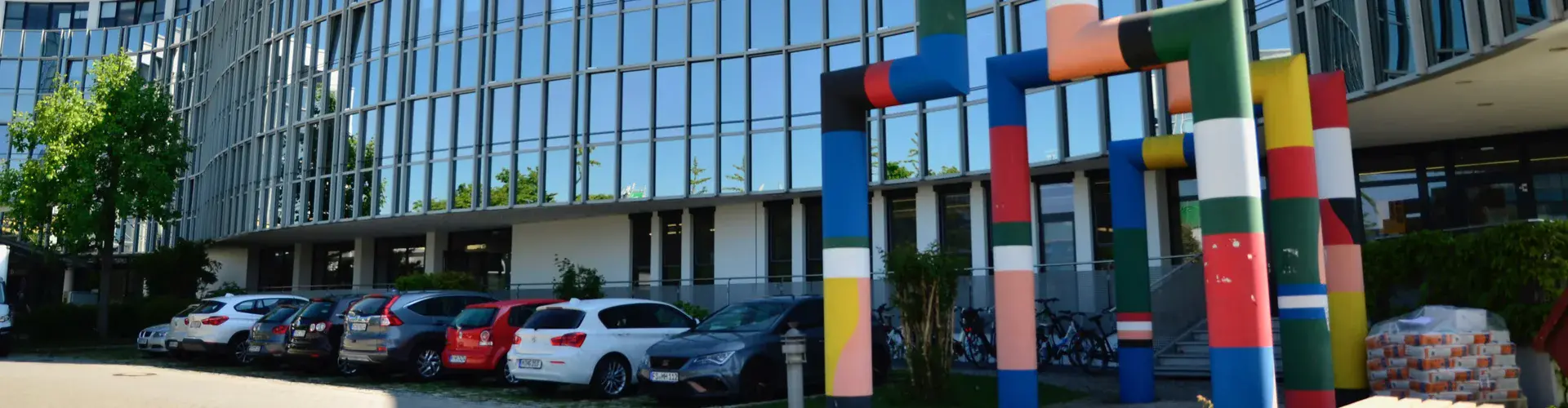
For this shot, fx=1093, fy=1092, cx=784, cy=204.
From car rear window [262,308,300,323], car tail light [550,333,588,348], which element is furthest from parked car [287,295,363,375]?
car tail light [550,333,588,348]

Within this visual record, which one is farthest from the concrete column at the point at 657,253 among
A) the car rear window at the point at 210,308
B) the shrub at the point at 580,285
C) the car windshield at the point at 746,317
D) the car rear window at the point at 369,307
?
the car windshield at the point at 746,317

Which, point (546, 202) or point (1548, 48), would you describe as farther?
point (546, 202)

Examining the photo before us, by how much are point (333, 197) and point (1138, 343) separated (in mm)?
27049

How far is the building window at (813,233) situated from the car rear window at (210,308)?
12483mm

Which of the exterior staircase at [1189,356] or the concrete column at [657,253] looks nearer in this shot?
the exterior staircase at [1189,356]

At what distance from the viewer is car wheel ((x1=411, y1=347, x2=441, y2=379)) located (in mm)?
16062

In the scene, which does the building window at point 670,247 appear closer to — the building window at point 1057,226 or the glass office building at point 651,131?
the glass office building at point 651,131

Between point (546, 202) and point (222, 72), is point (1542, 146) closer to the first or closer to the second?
point (546, 202)

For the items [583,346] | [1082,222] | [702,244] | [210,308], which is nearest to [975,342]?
[1082,222]

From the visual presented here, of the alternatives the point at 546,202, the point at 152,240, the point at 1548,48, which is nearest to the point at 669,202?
the point at 546,202

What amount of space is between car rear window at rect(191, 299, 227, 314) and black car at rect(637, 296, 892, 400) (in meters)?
12.3

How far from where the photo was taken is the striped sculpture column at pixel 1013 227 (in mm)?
10430

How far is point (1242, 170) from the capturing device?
8016mm

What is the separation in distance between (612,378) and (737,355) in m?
2.21
